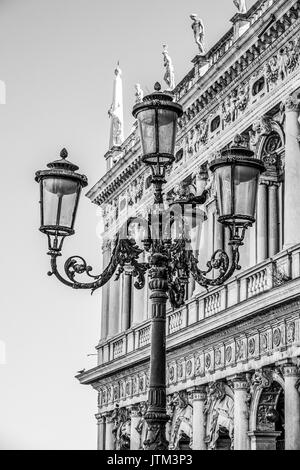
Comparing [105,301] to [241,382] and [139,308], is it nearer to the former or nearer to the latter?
[139,308]

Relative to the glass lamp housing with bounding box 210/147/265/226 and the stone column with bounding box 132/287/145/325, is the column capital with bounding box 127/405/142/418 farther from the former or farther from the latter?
the glass lamp housing with bounding box 210/147/265/226

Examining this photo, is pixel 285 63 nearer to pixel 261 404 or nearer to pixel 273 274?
pixel 273 274

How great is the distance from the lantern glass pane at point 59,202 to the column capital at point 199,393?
14386mm

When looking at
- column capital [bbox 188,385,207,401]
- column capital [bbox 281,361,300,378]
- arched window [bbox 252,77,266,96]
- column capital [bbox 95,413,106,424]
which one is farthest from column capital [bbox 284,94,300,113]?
column capital [bbox 95,413,106,424]

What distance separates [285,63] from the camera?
74.2 ft

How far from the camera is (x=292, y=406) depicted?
2075cm

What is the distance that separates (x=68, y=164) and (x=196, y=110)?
16.0 metres

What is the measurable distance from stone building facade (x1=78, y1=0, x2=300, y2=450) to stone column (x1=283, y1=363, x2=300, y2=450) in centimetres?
2

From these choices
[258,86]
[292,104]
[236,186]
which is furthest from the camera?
[258,86]

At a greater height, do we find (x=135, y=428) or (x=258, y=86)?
(x=258, y=86)

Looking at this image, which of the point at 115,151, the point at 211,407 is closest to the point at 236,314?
the point at 211,407

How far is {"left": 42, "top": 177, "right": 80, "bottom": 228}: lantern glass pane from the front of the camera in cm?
1130

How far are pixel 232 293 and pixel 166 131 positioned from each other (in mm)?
12824

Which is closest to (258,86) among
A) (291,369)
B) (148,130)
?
(291,369)
